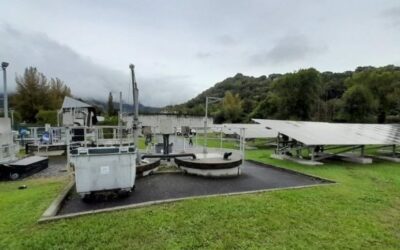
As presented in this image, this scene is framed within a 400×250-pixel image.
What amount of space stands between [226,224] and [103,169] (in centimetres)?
273

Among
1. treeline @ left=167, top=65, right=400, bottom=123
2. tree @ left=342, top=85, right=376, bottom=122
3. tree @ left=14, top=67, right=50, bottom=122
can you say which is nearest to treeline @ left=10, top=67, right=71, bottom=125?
tree @ left=14, top=67, right=50, bottom=122

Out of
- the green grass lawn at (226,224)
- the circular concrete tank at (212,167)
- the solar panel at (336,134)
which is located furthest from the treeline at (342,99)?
the green grass lawn at (226,224)

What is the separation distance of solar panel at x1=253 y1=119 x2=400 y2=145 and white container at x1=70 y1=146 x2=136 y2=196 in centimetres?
743

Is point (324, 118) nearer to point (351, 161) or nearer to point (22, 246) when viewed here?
point (351, 161)

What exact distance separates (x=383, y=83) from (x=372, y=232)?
27.7 m

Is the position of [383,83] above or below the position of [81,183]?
above

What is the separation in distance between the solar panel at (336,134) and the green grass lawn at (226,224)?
5151 mm

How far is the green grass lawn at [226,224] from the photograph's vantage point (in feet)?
12.3

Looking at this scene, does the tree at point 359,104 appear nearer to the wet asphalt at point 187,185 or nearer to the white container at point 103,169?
the wet asphalt at point 187,185

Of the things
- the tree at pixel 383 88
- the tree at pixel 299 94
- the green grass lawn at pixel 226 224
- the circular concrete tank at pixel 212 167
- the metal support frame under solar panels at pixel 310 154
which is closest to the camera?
the green grass lawn at pixel 226 224

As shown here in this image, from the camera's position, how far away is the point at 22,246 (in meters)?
3.61

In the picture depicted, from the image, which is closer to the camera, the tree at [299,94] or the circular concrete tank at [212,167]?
the circular concrete tank at [212,167]

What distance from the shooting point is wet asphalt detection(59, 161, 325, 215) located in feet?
18.1

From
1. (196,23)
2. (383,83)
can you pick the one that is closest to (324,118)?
(383,83)
